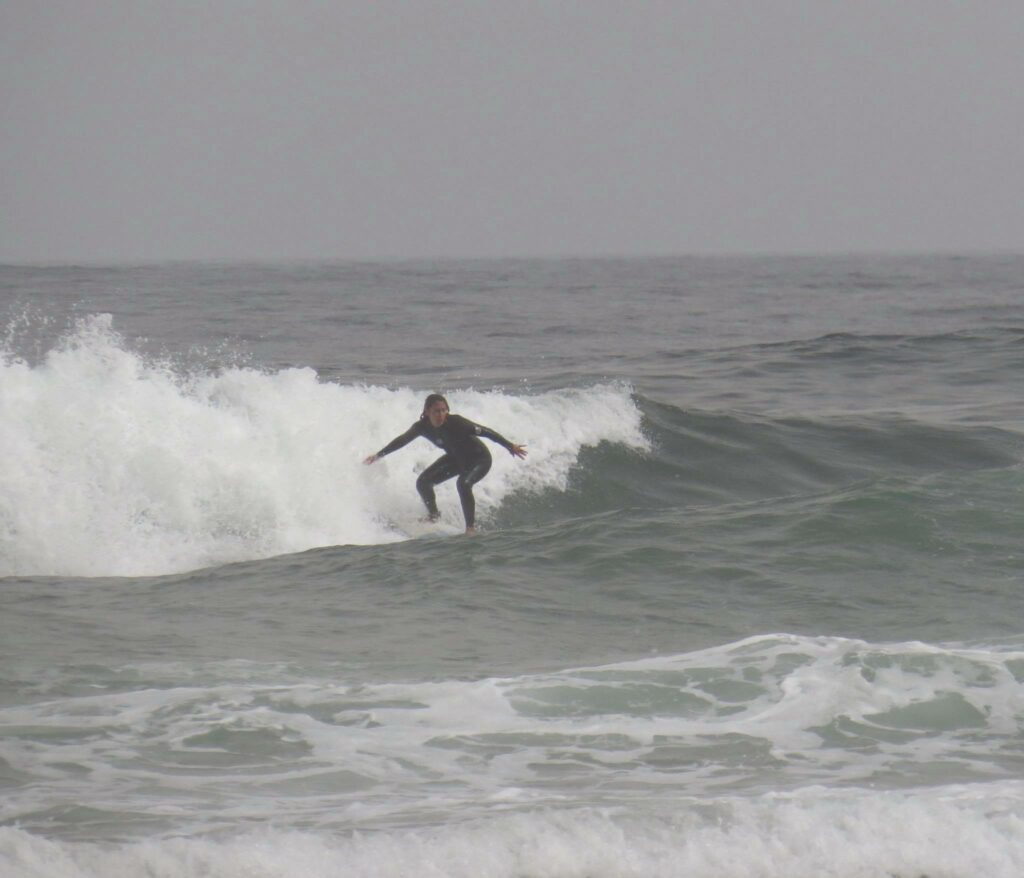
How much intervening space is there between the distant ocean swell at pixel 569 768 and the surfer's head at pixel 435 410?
4.24 metres

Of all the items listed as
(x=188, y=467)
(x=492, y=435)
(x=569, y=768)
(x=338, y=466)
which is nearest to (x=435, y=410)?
(x=492, y=435)

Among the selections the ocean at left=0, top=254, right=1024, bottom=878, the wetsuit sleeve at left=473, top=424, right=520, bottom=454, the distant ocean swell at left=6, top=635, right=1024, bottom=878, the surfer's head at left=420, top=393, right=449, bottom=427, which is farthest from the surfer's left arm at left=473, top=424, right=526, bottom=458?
the distant ocean swell at left=6, top=635, right=1024, bottom=878

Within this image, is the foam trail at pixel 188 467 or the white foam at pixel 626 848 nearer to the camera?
the white foam at pixel 626 848

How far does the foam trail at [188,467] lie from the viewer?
11508 millimetres

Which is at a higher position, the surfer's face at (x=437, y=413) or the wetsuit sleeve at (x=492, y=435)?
the surfer's face at (x=437, y=413)

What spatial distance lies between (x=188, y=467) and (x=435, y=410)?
2.51 meters

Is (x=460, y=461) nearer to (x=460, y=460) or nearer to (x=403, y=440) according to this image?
(x=460, y=460)

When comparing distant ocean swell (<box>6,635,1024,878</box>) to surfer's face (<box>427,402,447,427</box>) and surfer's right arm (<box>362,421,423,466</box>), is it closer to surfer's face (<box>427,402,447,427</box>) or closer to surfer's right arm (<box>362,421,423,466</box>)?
surfer's right arm (<box>362,421,423,466</box>)

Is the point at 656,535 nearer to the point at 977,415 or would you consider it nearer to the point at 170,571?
the point at 170,571

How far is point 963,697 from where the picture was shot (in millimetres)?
7266

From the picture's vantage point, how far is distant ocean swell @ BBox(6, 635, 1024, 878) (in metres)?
5.25

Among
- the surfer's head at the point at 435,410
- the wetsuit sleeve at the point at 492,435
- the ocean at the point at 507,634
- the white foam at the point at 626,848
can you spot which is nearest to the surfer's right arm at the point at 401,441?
the surfer's head at the point at 435,410

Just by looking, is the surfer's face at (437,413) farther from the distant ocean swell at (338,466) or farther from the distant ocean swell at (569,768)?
the distant ocean swell at (569,768)

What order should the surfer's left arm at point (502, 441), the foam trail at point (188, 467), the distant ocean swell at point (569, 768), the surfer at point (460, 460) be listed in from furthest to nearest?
the surfer at point (460, 460), the surfer's left arm at point (502, 441), the foam trail at point (188, 467), the distant ocean swell at point (569, 768)
